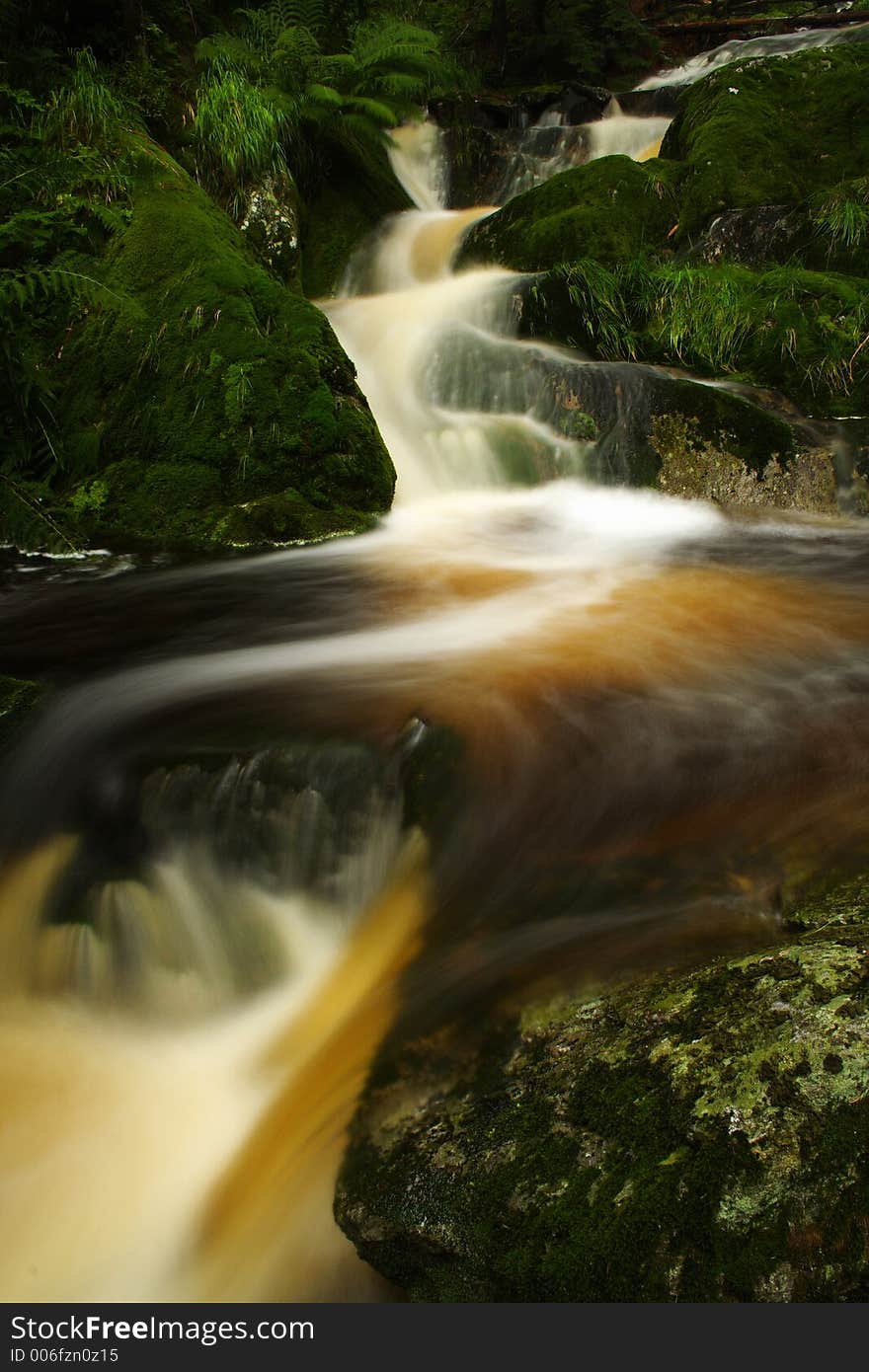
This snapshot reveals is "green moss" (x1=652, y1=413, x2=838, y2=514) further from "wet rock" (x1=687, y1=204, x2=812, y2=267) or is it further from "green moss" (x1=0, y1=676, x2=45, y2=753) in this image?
"green moss" (x1=0, y1=676, x2=45, y2=753)

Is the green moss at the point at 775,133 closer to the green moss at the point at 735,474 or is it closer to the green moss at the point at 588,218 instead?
the green moss at the point at 588,218

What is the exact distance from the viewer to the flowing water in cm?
202

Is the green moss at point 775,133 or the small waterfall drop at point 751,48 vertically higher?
the small waterfall drop at point 751,48

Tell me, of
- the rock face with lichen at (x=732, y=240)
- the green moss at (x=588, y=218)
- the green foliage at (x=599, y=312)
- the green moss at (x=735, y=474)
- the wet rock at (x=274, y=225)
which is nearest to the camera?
the green moss at (x=735, y=474)

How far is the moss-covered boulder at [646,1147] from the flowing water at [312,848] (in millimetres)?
204

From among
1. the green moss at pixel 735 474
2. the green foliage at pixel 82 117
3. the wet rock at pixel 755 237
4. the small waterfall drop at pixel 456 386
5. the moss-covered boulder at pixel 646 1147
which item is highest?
the green foliage at pixel 82 117

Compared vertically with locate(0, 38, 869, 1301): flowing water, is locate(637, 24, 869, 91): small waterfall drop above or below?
above

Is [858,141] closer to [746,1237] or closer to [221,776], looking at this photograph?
[221,776]

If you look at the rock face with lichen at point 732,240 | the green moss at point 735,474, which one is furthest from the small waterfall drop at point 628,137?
the green moss at point 735,474

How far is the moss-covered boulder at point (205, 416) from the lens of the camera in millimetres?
5297

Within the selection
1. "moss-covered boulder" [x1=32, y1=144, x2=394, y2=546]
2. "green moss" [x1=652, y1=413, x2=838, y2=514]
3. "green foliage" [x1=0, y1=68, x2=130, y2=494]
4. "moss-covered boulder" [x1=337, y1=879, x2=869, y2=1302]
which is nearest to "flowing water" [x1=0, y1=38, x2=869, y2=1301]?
"moss-covered boulder" [x1=337, y1=879, x2=869, y2=1302]

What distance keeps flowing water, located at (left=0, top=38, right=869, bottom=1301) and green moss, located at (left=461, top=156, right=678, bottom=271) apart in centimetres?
498

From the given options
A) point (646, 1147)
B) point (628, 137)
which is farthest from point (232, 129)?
point (646, 1147)

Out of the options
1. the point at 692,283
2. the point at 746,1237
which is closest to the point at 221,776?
the point at 746,1237
